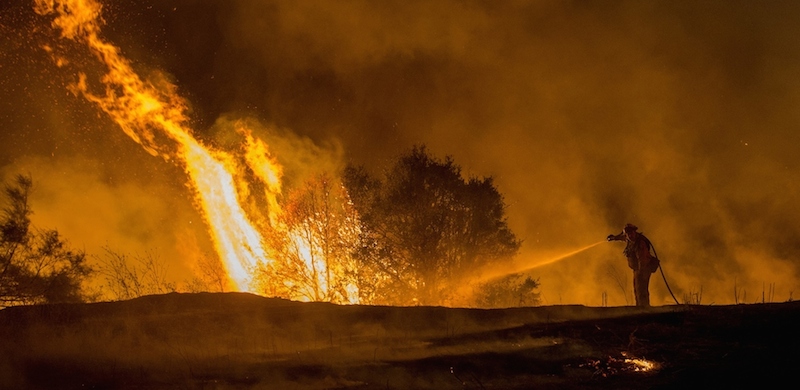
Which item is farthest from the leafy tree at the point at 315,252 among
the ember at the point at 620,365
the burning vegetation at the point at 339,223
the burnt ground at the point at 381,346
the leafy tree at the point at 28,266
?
the ember at the point at 620,365

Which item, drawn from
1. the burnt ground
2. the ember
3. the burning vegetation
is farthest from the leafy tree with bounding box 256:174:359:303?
the ember

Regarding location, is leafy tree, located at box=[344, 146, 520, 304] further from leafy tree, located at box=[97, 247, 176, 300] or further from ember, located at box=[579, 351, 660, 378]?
ember, located at box=[579, 351, 660, 378]

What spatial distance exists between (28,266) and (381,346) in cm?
1663

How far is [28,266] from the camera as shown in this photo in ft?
71.2

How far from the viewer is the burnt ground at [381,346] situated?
8.20 meters

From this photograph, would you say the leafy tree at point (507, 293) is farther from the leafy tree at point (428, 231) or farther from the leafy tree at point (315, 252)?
the leafy tree at point (315, 252)

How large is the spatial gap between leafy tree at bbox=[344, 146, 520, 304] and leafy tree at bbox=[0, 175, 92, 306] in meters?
10.5

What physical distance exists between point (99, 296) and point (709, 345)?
23.1 metres

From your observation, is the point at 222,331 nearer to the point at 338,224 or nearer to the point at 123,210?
the point at 338,224

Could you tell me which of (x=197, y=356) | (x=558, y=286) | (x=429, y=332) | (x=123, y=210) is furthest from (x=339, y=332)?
(x=123, y=210)

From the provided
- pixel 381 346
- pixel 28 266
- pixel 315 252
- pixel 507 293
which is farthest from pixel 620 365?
pixel 315 252

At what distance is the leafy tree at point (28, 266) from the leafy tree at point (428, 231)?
10.5 m

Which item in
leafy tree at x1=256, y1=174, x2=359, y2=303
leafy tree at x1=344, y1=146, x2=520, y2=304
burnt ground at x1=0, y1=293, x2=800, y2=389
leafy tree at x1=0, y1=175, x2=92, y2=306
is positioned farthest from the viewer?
leafy tree at x1=256, y1=174, x2=359, y2=303

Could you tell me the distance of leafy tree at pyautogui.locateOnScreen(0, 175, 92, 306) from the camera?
20.4 m
